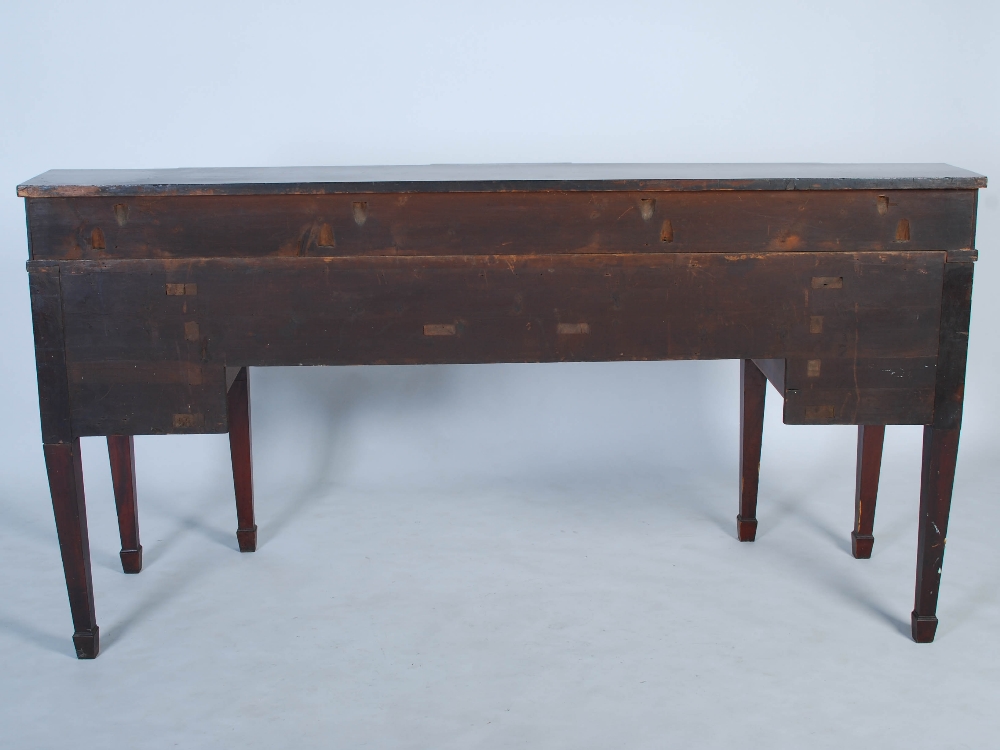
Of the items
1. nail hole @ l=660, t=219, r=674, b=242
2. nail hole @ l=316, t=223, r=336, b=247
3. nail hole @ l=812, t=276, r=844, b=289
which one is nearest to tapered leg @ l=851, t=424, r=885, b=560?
nail hole @ l=812, t=276, r=844, b=289

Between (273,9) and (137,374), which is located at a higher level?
(273,9)

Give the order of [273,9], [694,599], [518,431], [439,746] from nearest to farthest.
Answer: [439,746], [694,599], [273,9], [518,431]

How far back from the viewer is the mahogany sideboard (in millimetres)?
2305

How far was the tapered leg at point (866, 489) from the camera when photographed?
3.00 metres

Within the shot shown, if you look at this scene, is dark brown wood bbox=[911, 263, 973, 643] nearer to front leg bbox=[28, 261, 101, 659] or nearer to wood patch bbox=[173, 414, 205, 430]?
wood patch bbox=[173, 414, 205, 430]

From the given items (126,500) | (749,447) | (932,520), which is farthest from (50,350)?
(932,520)

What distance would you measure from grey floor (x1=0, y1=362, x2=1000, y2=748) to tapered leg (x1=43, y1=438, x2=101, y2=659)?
0.22 feet

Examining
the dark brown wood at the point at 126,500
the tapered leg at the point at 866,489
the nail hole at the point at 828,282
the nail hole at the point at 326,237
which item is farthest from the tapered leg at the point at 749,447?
the dark brown wood at the point at 126,500

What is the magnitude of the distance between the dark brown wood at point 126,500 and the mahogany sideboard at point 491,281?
1.60ft

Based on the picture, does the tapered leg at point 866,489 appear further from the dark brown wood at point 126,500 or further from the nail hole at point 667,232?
the dark brown wood at point 126,500

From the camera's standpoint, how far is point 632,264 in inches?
92.1

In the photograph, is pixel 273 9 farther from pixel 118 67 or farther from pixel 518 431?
pixel 518 431

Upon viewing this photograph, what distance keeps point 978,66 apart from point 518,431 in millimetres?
1937

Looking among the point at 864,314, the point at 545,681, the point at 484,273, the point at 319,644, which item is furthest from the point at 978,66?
the point at 319,644
